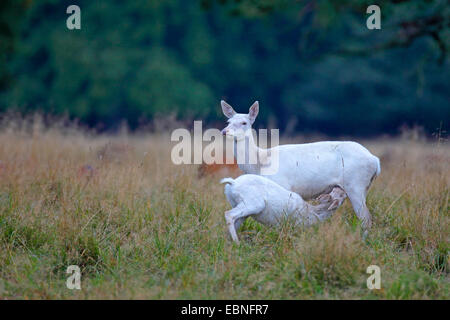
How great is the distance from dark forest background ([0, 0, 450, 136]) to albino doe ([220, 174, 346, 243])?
57.1ft

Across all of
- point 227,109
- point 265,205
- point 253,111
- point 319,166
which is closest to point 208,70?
point 227,109

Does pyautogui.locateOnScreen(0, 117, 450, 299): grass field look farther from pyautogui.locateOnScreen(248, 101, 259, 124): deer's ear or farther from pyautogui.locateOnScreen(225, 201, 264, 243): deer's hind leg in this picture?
pyautogui.locateOnScreen(248, 101, 259, 124): deer's ear

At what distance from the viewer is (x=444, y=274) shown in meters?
5.03

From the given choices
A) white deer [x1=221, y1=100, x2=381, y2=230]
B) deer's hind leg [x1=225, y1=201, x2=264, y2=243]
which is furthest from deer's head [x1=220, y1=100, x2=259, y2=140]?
deer's hind leg [x1=225, y1=201, x2=264, y2=243]

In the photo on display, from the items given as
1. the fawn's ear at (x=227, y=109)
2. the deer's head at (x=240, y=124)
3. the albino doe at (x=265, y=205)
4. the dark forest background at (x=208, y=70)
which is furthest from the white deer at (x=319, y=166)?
the dark forest background at (x=208, y=70)

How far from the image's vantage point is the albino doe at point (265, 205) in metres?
5.43

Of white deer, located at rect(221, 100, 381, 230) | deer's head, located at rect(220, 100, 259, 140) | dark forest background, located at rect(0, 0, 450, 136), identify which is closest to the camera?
white deer, located at rect(221, 100, 381, 230)

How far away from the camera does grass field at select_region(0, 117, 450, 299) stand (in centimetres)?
467

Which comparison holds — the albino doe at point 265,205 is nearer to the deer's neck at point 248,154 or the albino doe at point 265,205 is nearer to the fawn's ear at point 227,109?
the deer's neck at point 248,154

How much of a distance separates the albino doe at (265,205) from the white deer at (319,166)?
32 cm

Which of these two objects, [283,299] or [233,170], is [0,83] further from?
[283,299]

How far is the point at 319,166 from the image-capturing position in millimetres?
5961

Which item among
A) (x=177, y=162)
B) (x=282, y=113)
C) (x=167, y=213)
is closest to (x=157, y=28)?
(x=282, y=113)
